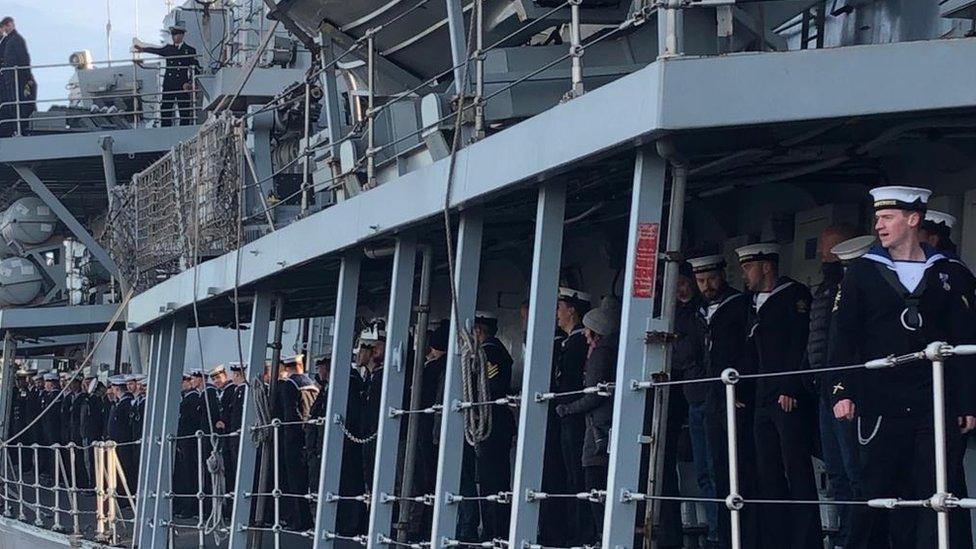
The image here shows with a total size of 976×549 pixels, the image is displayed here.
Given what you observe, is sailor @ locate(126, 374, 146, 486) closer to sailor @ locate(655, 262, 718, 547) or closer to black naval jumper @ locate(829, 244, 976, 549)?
sailor @ locate(655, 262, 718, 547)

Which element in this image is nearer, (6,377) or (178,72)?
(6,377)

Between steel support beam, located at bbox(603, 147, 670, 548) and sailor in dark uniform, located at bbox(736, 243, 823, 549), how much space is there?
0.89 meters

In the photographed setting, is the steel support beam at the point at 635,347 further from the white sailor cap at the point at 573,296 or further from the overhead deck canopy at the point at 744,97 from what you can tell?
the white sailor cap at the point at 573,296

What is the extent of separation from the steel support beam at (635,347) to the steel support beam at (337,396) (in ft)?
9.51

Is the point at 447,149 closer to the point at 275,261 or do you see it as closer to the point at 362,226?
the point at 362,226

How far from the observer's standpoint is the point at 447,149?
259 inches

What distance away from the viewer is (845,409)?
4.49m

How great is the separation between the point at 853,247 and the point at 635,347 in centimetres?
79

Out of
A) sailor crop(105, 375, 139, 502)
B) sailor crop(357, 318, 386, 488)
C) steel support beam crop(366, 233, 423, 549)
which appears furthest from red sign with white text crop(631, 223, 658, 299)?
sailor crop(105, 375, 139, 502)

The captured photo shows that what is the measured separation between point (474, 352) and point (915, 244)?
2.04 metres

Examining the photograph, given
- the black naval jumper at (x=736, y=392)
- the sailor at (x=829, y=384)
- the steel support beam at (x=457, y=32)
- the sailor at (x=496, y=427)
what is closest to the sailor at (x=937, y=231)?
the sailor at (x=829, y=384)

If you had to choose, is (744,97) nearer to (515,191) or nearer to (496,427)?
(515,191)

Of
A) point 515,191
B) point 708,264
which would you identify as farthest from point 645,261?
point 708,264

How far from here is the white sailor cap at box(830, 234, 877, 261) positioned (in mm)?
5102
